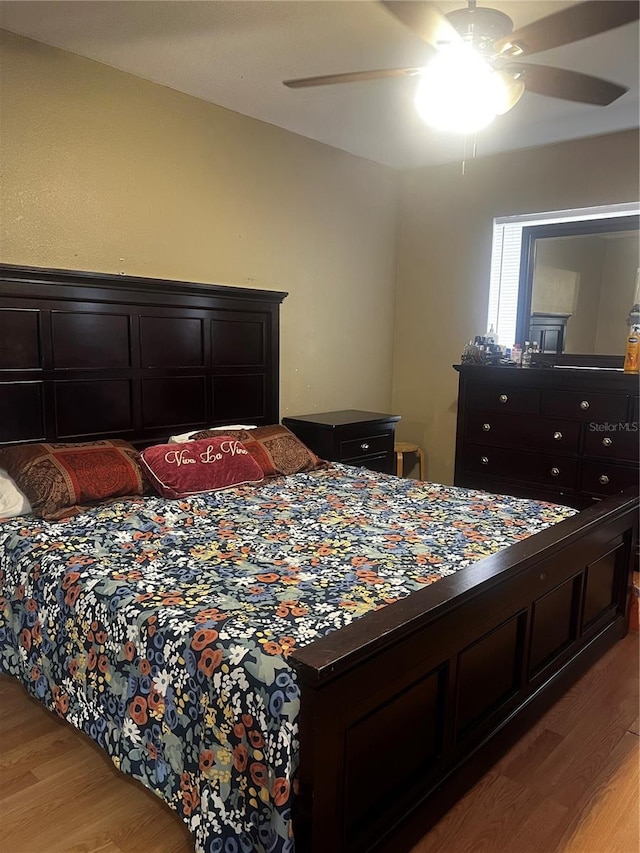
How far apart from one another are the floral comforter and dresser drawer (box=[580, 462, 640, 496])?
1.08 m

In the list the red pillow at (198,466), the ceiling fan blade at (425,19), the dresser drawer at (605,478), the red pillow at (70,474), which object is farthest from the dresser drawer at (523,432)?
the ceiling fan blade at (425,19)

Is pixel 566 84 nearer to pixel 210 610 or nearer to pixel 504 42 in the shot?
pixel 504 42

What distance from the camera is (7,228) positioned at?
2762mm

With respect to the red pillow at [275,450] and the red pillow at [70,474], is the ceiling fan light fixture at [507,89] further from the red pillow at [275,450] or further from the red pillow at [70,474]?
the red pillow at [70,474]

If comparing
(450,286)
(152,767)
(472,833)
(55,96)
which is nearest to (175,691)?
(152,767)

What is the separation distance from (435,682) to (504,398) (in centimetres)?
259

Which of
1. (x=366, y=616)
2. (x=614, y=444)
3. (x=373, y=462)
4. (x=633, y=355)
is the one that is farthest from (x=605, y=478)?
(x=366, y=616)

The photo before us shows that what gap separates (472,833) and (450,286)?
3611mm

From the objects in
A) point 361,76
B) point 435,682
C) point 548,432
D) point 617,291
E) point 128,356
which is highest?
point 361,76

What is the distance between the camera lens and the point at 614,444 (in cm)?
354

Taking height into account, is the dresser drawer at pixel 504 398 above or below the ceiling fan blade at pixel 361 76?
below

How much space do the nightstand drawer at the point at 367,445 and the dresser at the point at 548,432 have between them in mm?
473

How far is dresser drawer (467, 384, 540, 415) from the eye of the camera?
12.6ft
